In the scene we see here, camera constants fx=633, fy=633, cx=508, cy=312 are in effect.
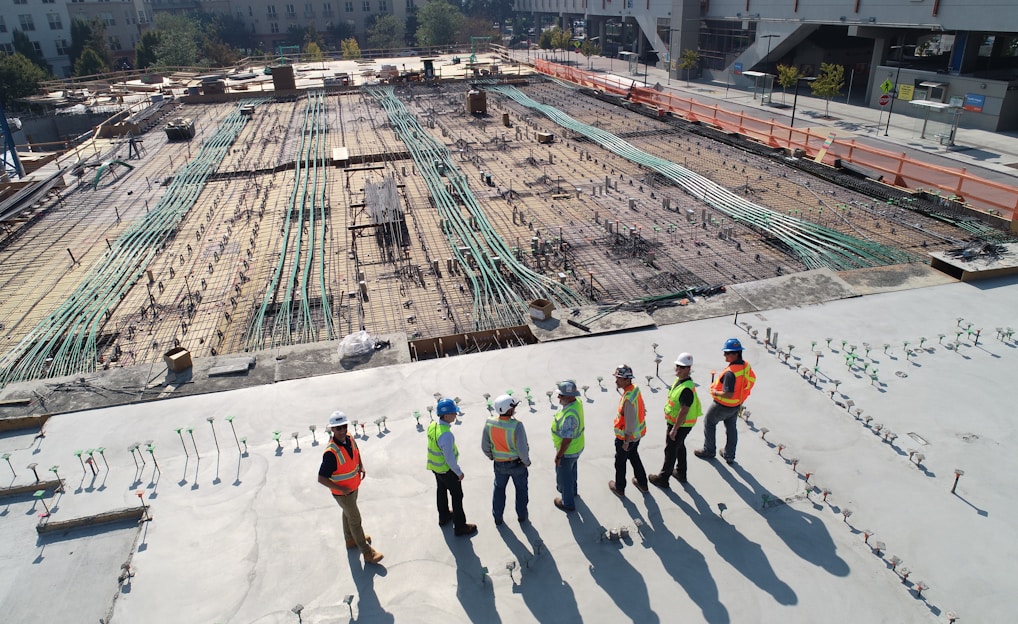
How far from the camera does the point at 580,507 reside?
A: 5621 millimetres

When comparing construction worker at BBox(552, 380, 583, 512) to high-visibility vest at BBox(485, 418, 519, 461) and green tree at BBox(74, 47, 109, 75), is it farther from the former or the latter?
green tree at BBox(74, 47, 109, 75)

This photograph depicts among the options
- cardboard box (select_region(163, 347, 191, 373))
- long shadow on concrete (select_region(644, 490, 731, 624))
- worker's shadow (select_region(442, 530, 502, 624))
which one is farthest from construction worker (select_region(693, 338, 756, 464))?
cardboard box (select_region(163, 347, 191, 373))

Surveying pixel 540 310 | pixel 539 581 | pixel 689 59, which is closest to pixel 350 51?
pixel 689 59

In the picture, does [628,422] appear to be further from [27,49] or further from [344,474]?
[27,49]

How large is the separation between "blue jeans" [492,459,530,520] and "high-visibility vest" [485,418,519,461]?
0.29ft

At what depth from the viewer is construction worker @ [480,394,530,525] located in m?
4.89

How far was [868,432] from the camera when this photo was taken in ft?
21.2

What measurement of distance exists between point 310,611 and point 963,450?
20.2ft

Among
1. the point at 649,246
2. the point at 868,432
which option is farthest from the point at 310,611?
the point at 649,246

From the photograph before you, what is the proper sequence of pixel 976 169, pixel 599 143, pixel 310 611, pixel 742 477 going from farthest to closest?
pixel 599 143, pixel 976 169, pixel 742 477, pixel 310 611

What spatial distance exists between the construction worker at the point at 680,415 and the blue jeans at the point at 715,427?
407mm

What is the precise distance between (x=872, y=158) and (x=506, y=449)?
21.1m

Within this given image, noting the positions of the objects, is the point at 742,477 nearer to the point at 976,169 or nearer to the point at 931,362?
the point at 931,362

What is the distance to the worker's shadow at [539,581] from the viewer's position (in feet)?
15.4
